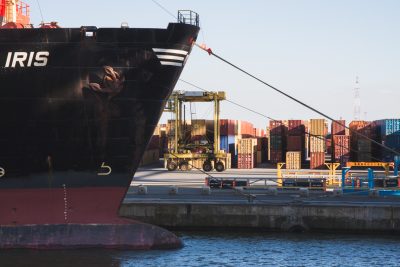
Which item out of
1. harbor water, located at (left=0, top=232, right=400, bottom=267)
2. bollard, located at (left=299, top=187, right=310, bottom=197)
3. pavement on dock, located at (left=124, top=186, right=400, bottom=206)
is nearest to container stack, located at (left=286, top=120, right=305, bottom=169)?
pavement on dock, located at (left=124, top=186, right=400, bottom=206)

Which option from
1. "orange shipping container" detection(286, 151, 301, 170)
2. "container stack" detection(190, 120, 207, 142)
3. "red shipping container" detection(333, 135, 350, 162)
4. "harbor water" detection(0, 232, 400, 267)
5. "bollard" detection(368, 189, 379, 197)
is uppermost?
"container stack" detection(190, 120, 207, 142)

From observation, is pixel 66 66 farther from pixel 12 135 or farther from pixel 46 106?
pixel 12 135

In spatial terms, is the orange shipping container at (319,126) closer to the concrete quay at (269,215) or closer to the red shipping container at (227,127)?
the red shipping container at (227,127)

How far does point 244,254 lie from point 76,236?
19.8 feet

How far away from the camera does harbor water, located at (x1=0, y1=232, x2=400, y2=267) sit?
22.7 m

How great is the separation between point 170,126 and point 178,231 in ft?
133

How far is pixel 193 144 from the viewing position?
220 feet

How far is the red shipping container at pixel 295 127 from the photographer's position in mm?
73188

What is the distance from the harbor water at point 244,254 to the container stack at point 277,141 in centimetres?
4552

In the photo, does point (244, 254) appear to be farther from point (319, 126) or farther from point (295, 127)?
point (319, 126)

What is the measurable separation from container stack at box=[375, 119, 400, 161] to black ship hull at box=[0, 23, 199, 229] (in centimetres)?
4998

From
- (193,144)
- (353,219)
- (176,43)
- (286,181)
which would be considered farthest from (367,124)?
(176,43)

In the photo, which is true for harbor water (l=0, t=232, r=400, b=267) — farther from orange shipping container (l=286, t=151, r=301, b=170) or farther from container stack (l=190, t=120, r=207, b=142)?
orange shipping container (l=286, t=151, r=301, b=170)

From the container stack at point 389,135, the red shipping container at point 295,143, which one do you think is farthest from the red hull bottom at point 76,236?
the red shipping container at point 295,143
